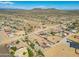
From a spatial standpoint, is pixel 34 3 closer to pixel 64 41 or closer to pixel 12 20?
pixel 12 20

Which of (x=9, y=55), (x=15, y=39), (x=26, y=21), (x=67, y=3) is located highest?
(x=67, y=3)

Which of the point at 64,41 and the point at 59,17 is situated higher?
the point at 59,17

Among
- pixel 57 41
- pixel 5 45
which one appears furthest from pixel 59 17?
pixel 5 45

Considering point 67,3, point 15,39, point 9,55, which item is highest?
point 67,3

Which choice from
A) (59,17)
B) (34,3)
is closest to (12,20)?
(34,3)

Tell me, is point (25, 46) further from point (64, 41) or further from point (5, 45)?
point (64, 41)

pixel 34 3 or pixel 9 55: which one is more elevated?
pixel 34 3
